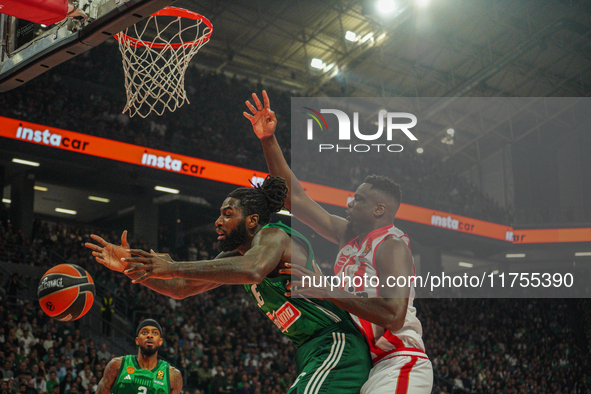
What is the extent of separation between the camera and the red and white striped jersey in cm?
334

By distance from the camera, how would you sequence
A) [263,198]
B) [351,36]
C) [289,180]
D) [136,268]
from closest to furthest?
[136,268]
[263,198]
[289,180]
[351,36]

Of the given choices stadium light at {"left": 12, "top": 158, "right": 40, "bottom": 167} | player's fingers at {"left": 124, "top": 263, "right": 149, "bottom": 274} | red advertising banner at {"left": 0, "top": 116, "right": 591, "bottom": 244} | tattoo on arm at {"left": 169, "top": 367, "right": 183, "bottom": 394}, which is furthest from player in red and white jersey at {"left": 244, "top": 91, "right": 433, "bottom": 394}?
stadium light at {"left": 12, "top": 158, "right": 40, "bottom": 167}

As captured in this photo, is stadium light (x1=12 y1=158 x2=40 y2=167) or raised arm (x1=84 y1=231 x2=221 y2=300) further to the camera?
stadium light (x1=12 y1=158 x2=40 y2=167)

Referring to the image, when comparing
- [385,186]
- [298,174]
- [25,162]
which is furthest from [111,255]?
[25,162]

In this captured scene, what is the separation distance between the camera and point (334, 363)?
3.15 m

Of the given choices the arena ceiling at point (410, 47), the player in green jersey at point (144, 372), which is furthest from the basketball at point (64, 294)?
the arena ceiling at point (410, 47)

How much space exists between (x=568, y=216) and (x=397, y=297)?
818 cm

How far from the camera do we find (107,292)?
1377 centimetres

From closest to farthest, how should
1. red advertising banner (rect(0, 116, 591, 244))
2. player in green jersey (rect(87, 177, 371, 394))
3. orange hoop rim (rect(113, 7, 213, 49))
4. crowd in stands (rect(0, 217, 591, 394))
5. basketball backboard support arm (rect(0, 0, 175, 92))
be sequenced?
player in green jersey (rect(87, 177, 371, 394)) → basketball backboard support arm (rect(0, 0, 175, 92)) → orange hoop rim (rect(113, 7, 213, 49)) → crowd in stands (rect(0, 217, 591, 394)) → red advertising banner (rect(0, 116, 591, 244))

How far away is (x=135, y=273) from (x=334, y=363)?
1.09 m

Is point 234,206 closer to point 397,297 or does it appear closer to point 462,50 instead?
point 397,297

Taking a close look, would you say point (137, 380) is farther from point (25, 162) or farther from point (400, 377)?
point (25, 162)

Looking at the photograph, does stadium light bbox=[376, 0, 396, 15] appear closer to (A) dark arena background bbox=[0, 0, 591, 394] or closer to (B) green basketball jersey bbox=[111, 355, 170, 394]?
(A) dark arena background bbox=[0, 0, 591, 394]

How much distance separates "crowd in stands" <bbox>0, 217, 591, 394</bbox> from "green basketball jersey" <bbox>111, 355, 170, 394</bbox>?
4.14 metres
